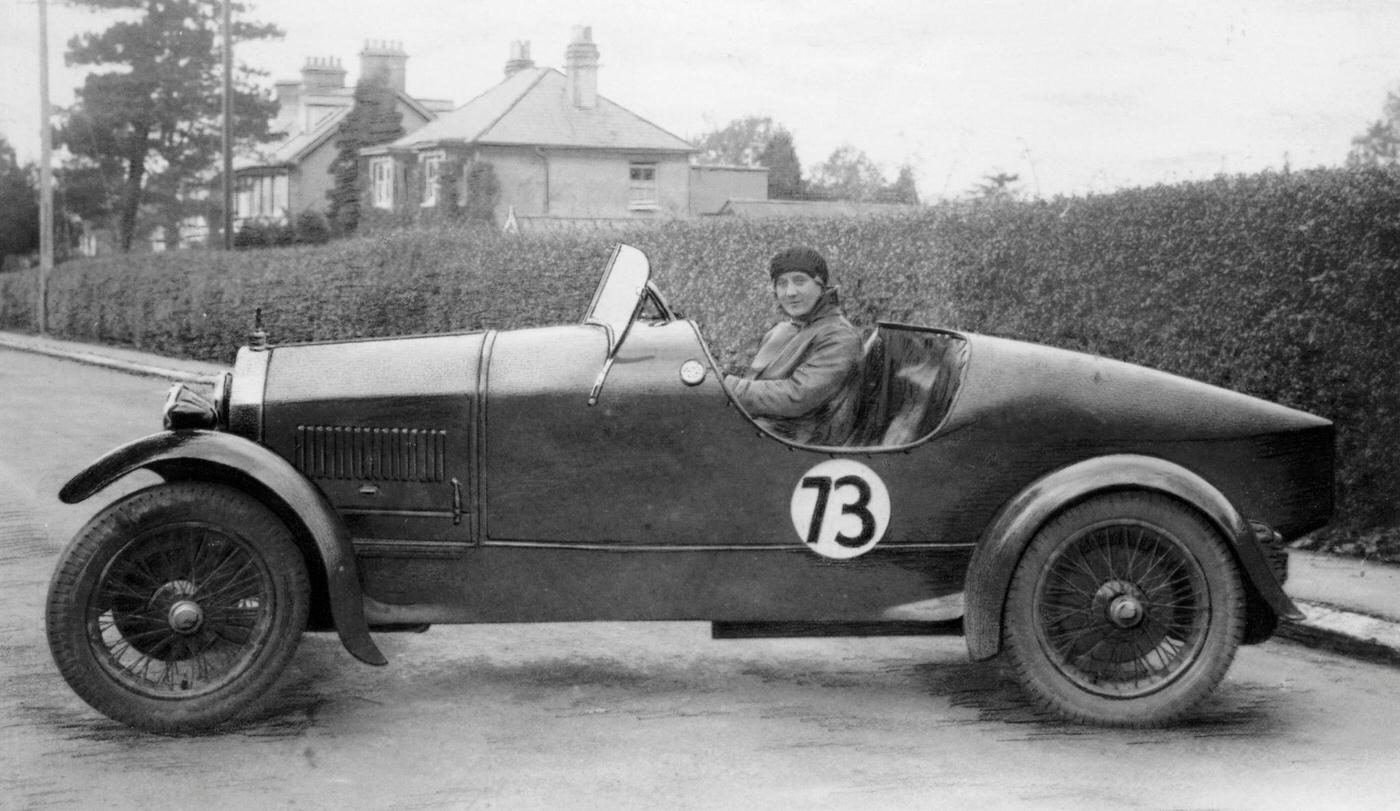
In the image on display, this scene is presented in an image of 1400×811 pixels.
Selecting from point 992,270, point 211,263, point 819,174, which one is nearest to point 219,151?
point 211,263

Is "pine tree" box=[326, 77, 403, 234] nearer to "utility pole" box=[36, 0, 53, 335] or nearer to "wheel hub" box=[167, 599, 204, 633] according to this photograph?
"utility pole" box=[36, 0, 53, 335]

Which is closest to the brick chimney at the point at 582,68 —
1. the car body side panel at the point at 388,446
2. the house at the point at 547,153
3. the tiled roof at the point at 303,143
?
the house at the point at 547,153

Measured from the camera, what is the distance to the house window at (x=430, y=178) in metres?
41.9

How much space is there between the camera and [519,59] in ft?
141

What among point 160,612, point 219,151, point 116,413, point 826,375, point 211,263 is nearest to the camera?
point 160,612

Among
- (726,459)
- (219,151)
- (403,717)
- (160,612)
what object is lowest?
(403,717)

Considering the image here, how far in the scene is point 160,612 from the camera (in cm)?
421

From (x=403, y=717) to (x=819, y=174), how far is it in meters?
64.0

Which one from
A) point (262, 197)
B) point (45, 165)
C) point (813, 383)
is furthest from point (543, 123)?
point (813, 383)

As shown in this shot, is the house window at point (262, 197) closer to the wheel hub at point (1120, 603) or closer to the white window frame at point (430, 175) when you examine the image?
the white window frame at point (430, 175)

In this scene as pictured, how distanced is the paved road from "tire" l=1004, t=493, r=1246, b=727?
0.12 meters

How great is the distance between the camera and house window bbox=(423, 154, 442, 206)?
138ft

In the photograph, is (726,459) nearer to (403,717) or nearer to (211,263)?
(403,717)

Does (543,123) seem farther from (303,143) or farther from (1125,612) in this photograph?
(1125,612)
